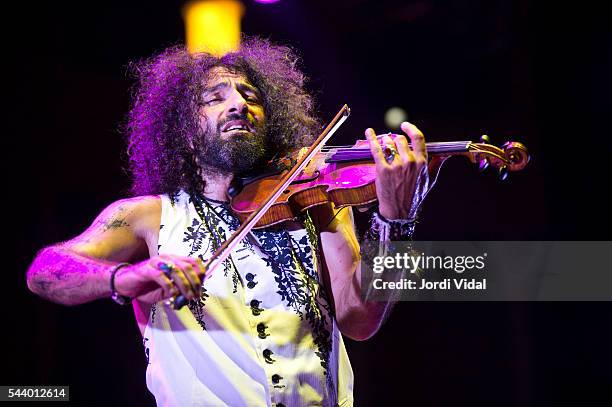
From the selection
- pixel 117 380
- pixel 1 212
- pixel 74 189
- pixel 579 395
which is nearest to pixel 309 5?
pixel 74 189

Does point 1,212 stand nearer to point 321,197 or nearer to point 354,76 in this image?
point 321,197

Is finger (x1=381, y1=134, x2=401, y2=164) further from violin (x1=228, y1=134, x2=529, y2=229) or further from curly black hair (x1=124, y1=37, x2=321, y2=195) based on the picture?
curly black hair (x1=124, y1=37, x2=321, y2=195)

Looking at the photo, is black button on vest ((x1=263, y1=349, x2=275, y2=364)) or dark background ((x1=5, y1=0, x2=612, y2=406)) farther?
dark background ((x1=5, y1=0, x2=612, y2=406))

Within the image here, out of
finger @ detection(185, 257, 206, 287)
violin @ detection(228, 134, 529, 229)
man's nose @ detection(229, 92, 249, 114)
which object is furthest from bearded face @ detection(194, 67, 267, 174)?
finger @ detection(185, 257, 206, 287)

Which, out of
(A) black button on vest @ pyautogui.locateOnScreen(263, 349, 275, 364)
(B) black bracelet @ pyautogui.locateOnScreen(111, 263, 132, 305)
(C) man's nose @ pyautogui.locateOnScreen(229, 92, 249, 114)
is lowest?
(A) black button on vest @ pyautogui.locateOnScreen(263, 349, 275, 364)

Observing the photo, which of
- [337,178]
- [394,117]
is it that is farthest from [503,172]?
[394,117]

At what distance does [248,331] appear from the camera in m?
2.16

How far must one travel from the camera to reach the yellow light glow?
14.0 feet

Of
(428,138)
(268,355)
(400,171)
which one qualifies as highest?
(428,138)

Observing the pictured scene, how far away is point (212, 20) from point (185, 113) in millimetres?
1712

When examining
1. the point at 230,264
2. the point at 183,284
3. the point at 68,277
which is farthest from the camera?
the point at 230,264

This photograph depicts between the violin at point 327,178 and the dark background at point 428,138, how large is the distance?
66.1 inches

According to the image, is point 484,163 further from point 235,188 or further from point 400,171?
point 235,188

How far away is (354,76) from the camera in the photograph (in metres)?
4.50
